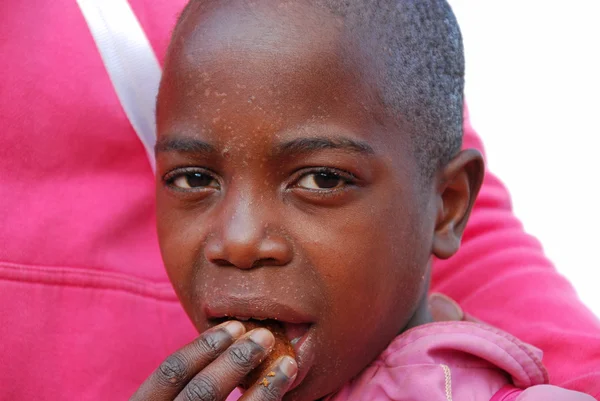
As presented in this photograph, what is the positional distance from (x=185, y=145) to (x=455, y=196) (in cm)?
58

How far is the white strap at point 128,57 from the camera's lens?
1927mm

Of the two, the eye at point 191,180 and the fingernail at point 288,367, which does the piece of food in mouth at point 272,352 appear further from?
the eye at point 191,180

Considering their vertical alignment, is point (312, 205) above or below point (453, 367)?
above

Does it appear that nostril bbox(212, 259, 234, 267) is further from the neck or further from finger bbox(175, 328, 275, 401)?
the neck

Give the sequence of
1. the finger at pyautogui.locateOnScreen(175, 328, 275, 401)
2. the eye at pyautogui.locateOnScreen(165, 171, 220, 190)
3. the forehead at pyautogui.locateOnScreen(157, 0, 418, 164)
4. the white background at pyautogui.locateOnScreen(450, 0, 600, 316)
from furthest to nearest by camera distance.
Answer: the white background at pyautogui.locateOnScreen(450, 0, 600, 316) < the eye at pyautogui.locateOnScreen(165, 171, 220, 190) < the forehead at pyautogui.locateOnScreen(157, 0, 418, 164) < the finger at pyautogui.locateOnScreen(175, 328, 275, 401)

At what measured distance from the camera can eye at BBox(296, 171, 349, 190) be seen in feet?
4.93

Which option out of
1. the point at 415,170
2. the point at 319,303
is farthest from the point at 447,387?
the point at 415,170

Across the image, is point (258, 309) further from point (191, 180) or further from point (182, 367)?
point (191, 180)

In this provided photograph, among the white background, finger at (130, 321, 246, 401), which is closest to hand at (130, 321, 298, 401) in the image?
finger at (130, 321, 246, 401)

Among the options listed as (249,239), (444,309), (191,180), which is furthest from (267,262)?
(444,309)

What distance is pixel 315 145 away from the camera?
147cm

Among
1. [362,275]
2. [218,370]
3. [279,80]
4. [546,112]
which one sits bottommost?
[546,112]

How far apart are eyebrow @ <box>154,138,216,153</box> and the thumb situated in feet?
2.38

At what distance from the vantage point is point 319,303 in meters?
1.47
